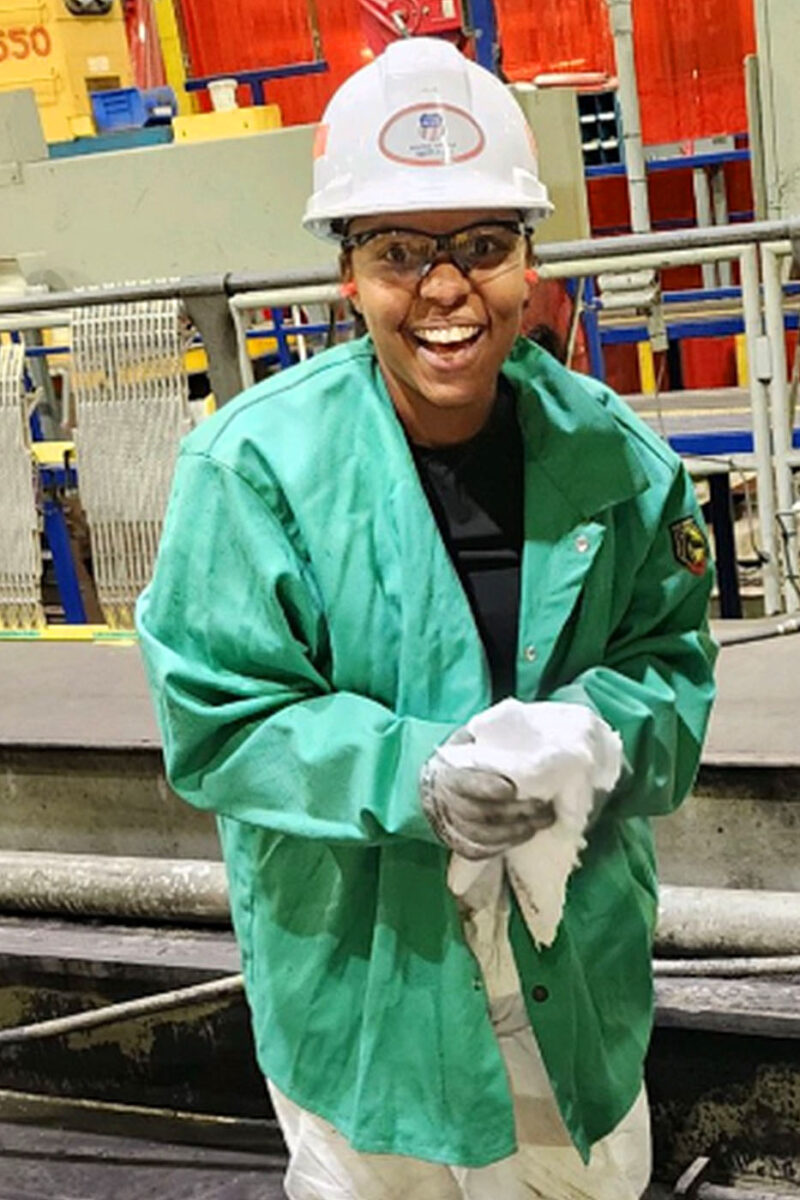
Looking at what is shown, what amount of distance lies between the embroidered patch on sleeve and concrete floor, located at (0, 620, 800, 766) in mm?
1057

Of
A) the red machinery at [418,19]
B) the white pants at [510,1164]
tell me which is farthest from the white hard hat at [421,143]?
the red machinery at [418,19]

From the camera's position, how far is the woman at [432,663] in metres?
1.34

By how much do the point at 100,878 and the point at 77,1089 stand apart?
44 centimetres

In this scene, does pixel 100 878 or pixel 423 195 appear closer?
pixel 423 195

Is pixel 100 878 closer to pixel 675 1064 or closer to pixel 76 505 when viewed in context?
pixel 675 1064

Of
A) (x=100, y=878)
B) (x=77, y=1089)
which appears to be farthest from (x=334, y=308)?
(x=77, y=1089)

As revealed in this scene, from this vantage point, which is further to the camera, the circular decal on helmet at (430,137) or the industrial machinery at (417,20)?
the industrial machinery at (417,20)

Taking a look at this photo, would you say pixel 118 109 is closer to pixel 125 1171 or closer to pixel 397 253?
pixel 125 1171

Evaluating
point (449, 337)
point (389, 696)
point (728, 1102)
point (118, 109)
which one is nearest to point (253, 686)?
point (389, 696)

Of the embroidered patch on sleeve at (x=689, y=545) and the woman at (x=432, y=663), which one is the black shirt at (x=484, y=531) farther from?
the embroidered patch on sleeve at (x=689, y=545)

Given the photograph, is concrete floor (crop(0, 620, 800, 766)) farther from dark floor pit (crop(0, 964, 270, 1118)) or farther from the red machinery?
the red machinery

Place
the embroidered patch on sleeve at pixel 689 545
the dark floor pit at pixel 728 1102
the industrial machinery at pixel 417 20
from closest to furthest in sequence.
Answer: the embroidered patch on sleeve at pixel 689 545
the dark floor pit at pixel 728 1102
the industrial machinery at pixel 417 20

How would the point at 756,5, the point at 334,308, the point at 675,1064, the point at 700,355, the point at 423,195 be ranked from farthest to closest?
1. the point at 700,355
2. the point at 756,5
3. the point at 334,308
4. the point at 675,1064
5. the point at 423,195

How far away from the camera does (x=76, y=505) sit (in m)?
5.04
